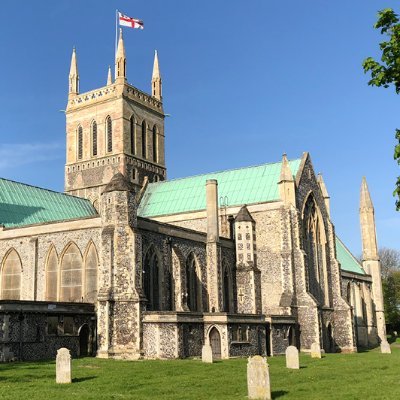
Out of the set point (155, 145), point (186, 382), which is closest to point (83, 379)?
point (186, 382)

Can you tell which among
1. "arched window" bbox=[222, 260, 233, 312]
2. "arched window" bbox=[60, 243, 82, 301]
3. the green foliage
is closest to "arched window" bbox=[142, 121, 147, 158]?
"arched window" bbox=[222, 260, 233, 312]

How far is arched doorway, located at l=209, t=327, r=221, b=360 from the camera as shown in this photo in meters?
34.1

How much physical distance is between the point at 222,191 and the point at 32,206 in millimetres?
15093

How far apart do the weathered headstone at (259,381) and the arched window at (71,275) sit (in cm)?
2251

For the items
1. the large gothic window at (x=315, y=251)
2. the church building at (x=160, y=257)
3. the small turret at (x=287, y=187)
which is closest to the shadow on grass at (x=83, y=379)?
the church building at (x=160, y=257)

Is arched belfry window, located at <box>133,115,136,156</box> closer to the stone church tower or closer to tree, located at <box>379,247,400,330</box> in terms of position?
the stone church tower

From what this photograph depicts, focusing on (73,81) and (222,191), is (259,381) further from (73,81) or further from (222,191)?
(73,81)

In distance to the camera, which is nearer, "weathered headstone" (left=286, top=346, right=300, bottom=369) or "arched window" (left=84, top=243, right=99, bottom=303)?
"weathered headstone" (left=286, top=346, right=300, bottom=369)

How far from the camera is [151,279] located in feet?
121

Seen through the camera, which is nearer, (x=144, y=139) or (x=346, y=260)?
(x=144, y=139)

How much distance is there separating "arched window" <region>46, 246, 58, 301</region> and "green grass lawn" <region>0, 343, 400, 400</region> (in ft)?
36.3

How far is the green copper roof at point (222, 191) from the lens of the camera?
48000 mm

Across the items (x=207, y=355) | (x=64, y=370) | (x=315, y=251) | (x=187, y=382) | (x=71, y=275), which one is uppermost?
(x=315, y=251)

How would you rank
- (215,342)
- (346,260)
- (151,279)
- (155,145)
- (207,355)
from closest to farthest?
(207,355) < (215,342) < (151,279) < (346,260) < (155,145)
